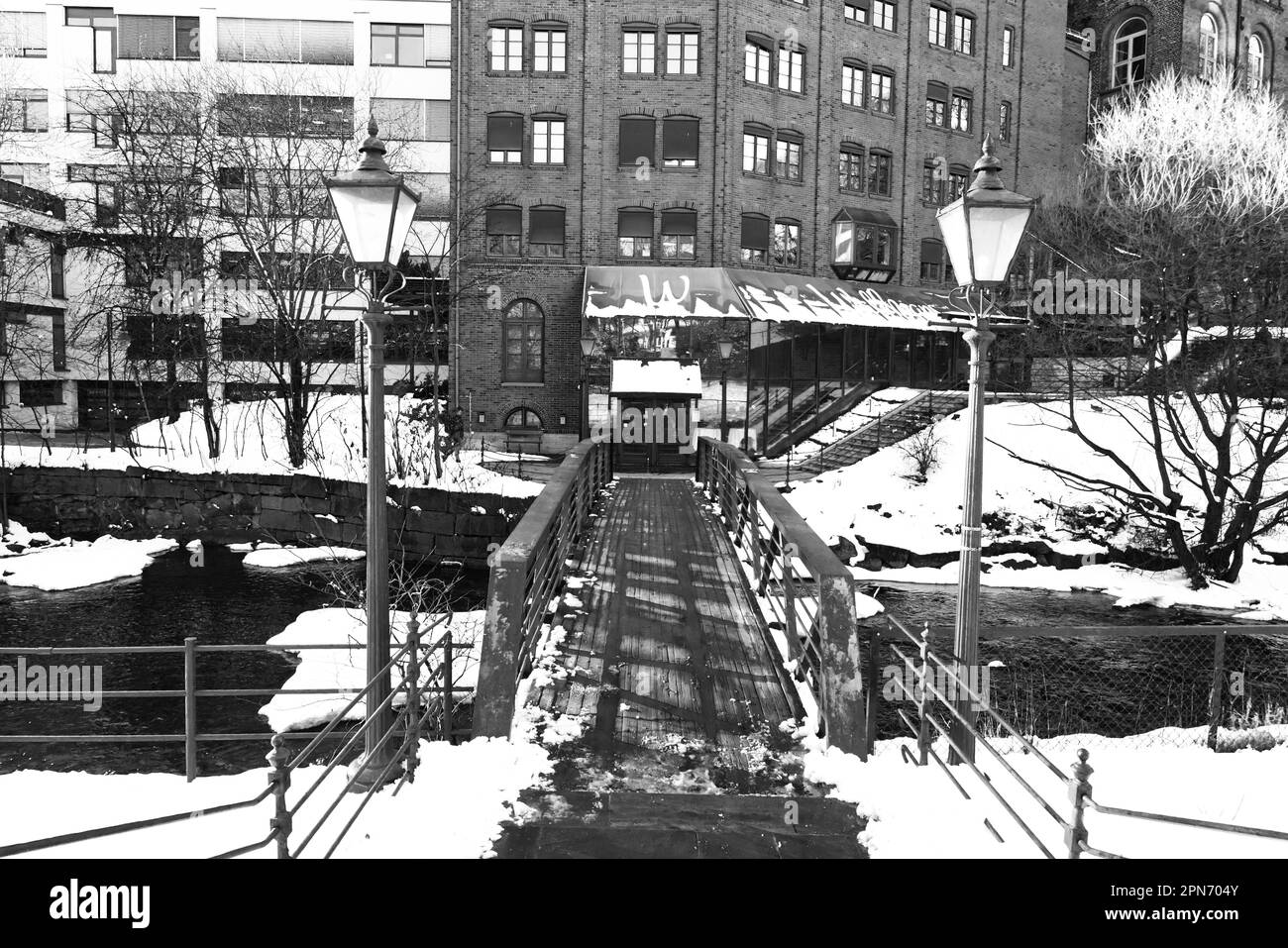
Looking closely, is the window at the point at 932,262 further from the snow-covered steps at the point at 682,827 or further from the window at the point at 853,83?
the snow-covered steps at the point at 682,827

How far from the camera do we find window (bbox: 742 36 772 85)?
29.5 metres

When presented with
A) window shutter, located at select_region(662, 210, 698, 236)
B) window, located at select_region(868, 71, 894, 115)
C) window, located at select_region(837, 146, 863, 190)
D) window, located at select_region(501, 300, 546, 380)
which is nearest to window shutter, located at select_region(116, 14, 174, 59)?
window, located at select_region(501, 300, 546, 380)

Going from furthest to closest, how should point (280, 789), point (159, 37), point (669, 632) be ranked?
point (159, 37), point (669, 632), point (280, 789)

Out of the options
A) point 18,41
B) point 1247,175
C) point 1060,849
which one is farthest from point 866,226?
point 18,41

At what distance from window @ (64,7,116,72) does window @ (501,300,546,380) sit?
62.2 feet

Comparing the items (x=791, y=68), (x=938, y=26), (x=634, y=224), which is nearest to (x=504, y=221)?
(x=634, y=224)

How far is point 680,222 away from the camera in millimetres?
29297

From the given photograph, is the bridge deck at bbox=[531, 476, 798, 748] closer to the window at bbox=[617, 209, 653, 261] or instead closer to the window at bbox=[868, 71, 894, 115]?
the window at bbox=[617, 209, 653, 261]

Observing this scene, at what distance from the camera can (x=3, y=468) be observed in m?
22.9

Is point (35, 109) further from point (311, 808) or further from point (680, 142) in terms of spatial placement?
point (311, 808)

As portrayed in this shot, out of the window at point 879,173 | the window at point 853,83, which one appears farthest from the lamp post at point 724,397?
the window at point 853,83

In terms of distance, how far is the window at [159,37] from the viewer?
33844 millimetres

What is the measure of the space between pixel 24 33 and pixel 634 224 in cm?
2525

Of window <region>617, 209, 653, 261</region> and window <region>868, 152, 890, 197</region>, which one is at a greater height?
window <region>868, 152, 890, 197</region>
